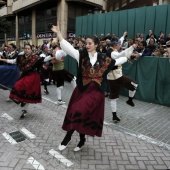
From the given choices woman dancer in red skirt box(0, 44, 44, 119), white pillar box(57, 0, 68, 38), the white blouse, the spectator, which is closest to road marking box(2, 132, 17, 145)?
woman dancer in red skirt box(0, 44, 44, 119)

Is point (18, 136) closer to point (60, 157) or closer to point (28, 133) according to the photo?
point (28, 133)

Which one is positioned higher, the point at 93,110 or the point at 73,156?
the point at 93,110

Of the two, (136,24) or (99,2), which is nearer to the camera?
(136,24)

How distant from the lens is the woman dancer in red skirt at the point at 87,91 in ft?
11.9

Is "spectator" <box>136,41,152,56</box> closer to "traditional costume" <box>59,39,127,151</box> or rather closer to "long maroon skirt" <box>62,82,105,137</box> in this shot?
Answer: "traditional costume" <box>59,39,127,151</box>

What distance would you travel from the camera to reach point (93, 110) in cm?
371

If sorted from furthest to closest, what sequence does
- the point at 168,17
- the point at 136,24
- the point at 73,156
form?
the point at 136,24, the point at 168,17, the point at 73,156

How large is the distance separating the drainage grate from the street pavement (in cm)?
7

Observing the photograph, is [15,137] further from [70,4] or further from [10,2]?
[10,2]

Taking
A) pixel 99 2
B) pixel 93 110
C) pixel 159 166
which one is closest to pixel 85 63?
pixel 93 110

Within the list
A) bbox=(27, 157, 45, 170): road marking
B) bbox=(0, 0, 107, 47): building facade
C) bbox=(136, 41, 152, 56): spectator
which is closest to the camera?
bbox=(27, 157, 45, 170): road marking

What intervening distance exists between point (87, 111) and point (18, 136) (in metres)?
1.93

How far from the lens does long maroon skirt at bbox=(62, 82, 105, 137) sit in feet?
11.8

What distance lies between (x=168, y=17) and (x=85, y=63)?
399 inches
